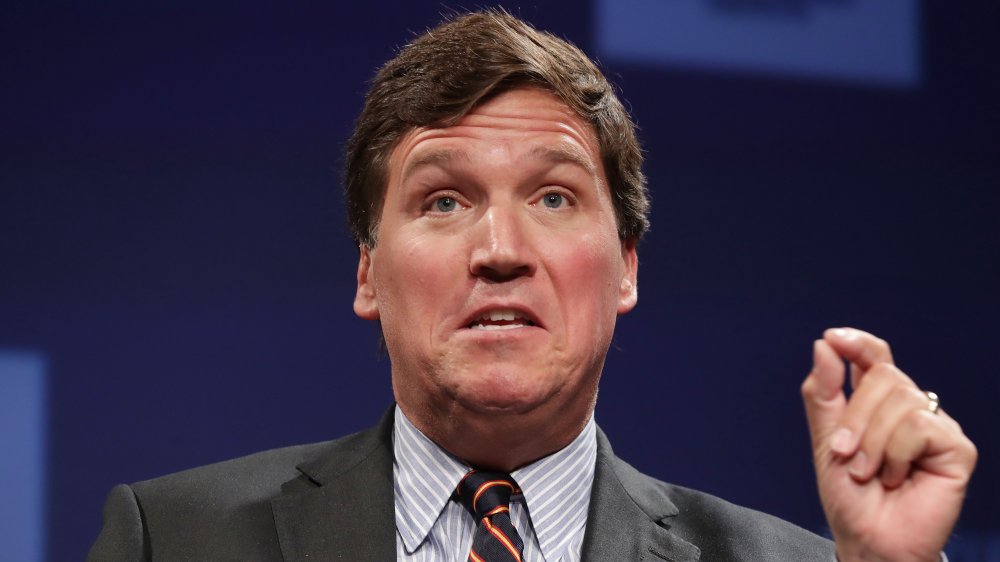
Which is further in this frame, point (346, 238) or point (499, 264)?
point (346, 238)

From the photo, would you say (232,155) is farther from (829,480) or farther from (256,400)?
(829,480)

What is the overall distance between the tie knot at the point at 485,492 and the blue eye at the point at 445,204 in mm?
393

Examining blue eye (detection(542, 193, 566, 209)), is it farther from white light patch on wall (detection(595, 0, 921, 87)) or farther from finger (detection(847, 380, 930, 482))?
white light patch on wall (detection(595, 0, 921, 87))

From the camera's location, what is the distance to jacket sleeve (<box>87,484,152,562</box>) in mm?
1729

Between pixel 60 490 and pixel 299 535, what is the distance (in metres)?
0.74

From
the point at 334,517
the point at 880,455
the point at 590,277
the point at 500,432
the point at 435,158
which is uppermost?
the point at 435,158

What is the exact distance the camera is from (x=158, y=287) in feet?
7.59

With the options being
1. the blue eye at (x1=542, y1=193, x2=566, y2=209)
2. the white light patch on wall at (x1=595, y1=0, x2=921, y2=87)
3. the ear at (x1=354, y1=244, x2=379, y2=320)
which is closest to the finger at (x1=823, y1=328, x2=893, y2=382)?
the blue eye at (x1=542, y1=193, x2=566, y2=209)

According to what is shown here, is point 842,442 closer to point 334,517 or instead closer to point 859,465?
point 859,465

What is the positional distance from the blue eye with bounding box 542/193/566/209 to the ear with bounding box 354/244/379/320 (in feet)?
1.03

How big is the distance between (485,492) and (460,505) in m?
0.04

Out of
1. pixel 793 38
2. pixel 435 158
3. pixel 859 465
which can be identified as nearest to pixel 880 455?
pixel 859 465

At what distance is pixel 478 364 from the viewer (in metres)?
1.64

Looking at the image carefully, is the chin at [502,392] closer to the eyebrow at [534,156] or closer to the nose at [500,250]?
the nose at [500,250]
